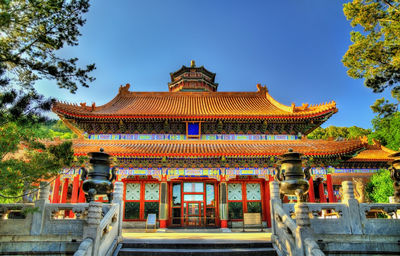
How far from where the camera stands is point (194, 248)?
22.3 ft

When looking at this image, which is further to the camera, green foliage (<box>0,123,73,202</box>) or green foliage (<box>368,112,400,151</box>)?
green foliage (<box>368,112,400,151</box>)

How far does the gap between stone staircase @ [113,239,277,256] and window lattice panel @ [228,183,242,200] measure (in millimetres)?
6778

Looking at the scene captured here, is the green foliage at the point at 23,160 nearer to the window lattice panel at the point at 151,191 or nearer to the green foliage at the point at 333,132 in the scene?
the window lattice panel at the point at 151,191

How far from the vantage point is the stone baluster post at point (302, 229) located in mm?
5461

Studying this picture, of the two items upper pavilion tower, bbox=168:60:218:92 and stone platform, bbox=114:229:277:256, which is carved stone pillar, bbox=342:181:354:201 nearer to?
stone platform, bbox=114:229:277:256

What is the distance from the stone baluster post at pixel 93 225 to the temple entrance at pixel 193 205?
8.14 meters

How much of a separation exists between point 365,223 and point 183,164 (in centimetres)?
804

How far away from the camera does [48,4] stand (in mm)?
5148

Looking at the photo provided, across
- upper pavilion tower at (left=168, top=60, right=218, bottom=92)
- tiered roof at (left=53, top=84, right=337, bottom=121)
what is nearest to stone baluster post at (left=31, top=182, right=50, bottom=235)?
tiered roof at (left=53, top=84, right=337, bottom=121)

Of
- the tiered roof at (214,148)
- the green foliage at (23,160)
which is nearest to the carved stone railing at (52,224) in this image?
the green foliage at (23,160)

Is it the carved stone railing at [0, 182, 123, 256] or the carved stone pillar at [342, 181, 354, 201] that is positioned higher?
the carved stone pillar at [342, 181, 354, 201]

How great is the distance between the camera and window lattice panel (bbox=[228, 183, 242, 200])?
1380cm

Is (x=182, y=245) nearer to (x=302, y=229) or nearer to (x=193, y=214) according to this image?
(x=302, y=229)

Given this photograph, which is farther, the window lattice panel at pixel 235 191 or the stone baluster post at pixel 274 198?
the window lattice panel at pixel 235 191
